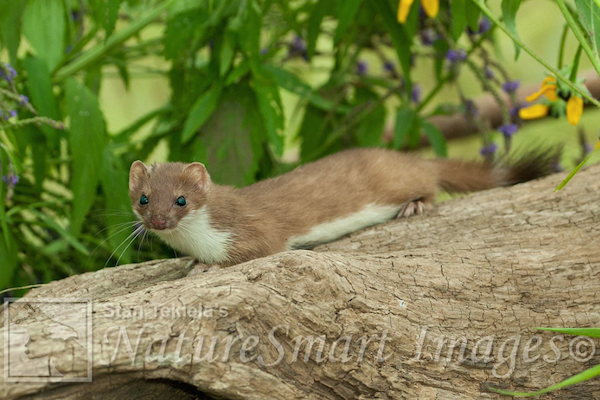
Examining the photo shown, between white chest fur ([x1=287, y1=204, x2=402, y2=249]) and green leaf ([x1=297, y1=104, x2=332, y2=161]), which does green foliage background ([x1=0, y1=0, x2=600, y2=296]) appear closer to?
green leaf ([x1=297, y1=104, x2=332, y2=161])

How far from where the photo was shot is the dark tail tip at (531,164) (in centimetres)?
352

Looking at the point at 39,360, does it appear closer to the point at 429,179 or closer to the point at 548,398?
the point at 548,398

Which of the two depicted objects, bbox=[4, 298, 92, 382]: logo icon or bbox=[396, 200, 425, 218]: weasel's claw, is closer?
bbox=[4, 298, 92, 382]: logo icon

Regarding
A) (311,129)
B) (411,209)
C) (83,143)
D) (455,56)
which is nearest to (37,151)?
(83,143)

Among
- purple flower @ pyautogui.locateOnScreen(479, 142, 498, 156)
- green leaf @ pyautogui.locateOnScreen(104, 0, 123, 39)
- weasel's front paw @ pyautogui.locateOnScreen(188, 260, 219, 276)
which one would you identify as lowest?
weasel's front paw @ pyautogui.locateOnScreen(188, 260, 219, 276)

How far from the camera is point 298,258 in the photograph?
213cm

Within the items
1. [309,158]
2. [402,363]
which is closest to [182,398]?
[402,363]

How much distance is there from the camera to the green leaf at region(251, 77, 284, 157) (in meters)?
3.13

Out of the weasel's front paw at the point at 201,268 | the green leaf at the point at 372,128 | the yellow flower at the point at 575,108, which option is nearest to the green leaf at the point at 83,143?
the weasel's front paw at the point at 201,268

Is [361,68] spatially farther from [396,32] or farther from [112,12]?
[112,12]

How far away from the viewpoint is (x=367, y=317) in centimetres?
217

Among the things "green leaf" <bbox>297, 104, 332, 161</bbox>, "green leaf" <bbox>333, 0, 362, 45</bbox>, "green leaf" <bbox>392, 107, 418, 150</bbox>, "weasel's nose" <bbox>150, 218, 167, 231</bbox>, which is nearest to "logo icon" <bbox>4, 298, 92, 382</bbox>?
"weasel's nose" <bbox>150, 218, 167, 231</bbox>

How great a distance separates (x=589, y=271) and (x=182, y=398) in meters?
A: 1.59

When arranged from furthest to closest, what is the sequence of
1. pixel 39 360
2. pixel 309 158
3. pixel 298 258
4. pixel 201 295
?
pixel 309 158, pixel 298 258, pixel 201 295, pixel 39 360
